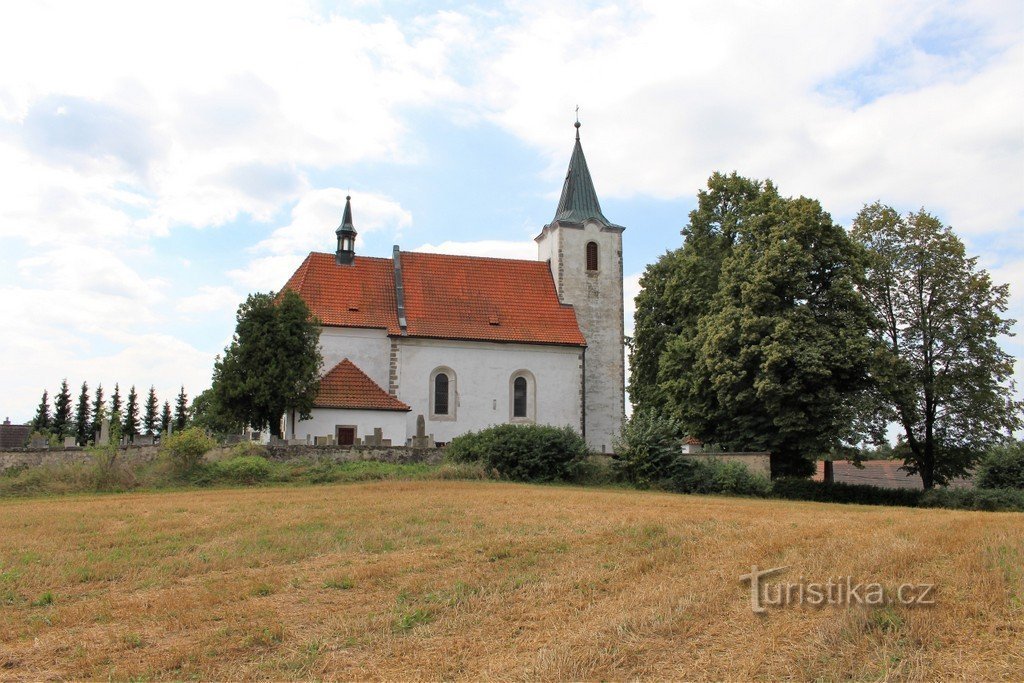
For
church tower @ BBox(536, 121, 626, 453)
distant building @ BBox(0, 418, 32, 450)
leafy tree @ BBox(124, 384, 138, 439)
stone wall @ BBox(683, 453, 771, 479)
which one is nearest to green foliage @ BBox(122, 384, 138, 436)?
leafy tree @ BBox(124, 384, 138, 439)

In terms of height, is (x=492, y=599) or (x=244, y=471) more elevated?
(x=244, y=471)

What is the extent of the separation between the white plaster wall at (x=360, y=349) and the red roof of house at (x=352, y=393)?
160 centimetres

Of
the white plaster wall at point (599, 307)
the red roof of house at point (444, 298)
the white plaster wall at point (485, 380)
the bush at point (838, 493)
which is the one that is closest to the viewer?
the bush at point (838, 493)

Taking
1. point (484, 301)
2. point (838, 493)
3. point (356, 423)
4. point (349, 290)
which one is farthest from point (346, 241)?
point (838, 493)

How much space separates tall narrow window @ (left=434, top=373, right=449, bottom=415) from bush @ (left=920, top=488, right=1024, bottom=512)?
17.9 metres

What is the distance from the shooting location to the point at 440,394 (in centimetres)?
3456

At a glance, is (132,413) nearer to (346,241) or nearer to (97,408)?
(97,408)

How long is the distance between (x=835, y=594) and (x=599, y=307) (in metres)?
30.9

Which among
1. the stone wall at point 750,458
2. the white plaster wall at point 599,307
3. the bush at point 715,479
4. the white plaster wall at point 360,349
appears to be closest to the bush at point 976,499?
the stone wall at point 750,458

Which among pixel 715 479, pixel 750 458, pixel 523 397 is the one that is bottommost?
pixel 715 479

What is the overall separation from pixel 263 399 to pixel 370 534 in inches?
608

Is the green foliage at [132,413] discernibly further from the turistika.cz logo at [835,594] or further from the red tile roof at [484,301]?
the turistika.cz logo at [835,594]

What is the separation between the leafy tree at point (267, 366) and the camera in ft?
88.0

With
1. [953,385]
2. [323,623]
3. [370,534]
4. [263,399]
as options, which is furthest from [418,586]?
[953,385]
